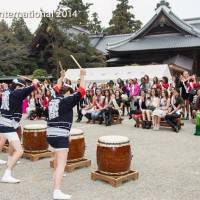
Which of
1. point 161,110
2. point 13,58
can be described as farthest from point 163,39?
point 161,110

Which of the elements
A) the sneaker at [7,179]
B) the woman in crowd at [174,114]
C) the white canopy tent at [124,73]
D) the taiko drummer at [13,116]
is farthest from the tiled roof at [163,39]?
the sneaker at [7,179]

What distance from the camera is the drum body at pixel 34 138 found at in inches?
306

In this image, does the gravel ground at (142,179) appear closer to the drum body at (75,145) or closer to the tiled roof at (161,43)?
the drum body at (75,145)

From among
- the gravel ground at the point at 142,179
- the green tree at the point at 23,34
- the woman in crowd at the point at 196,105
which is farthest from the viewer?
the green tree at the point at 23,34

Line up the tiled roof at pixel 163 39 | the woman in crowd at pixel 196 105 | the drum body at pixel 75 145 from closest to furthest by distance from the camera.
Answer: the drum body at pixel 75 145 < the woman in crowd at pixel 196 105 < the tiled roof at pixel 163 39

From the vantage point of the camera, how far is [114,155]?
19.6 ft

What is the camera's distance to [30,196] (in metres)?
5.46

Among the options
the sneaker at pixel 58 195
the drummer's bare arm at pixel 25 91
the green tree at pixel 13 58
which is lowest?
the sneaker at pixel 58 195

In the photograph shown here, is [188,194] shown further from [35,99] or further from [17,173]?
[35,99]

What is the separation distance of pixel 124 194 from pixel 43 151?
2888 millimetres

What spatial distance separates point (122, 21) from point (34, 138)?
4472cm

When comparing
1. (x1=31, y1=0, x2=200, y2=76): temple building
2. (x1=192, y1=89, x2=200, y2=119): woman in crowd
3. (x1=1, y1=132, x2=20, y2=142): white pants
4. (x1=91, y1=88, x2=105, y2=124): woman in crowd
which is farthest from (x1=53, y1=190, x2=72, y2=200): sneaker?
(x1=31, y1=0, x2=200, y2=76): temple building

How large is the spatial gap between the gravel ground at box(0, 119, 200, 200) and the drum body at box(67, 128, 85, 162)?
28cm

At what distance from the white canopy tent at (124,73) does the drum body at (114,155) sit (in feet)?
46.9
